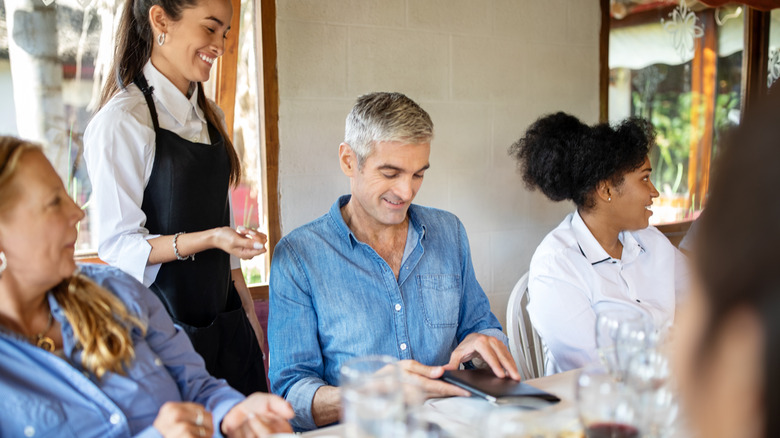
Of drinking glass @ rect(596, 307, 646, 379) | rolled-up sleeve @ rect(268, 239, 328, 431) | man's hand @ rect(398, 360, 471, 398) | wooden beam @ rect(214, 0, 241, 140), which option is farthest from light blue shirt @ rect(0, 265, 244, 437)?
wooden beam @ rect(214, 0, 241, 140)

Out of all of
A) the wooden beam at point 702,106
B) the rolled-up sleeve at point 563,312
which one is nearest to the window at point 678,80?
the wooden beam at point 702,106

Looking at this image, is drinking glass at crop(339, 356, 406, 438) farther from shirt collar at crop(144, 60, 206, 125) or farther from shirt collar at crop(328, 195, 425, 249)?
shirt collar at crop(144, 60, 206, 125)

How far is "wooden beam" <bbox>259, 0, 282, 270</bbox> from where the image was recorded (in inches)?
88.3

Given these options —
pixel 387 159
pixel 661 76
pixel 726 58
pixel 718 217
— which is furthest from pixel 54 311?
pixel 726 58

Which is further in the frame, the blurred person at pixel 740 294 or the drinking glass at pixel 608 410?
the drinking glass at pixel 608 410

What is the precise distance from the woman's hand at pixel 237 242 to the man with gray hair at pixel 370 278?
105 mm

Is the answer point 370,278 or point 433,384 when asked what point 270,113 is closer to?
point 370,278

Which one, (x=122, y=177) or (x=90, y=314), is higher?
(x=122, y=177)

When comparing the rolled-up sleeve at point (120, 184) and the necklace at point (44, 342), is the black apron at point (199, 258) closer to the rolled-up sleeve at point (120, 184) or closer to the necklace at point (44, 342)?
the rolled-up sleeve at point (120, 184)

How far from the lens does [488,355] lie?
145 centimetres

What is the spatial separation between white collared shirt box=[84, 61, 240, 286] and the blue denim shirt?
351mm

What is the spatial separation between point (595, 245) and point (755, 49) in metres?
2.33

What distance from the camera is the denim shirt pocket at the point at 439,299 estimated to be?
5.66 feet

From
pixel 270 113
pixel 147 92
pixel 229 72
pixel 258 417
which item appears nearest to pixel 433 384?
pixel 258 417
